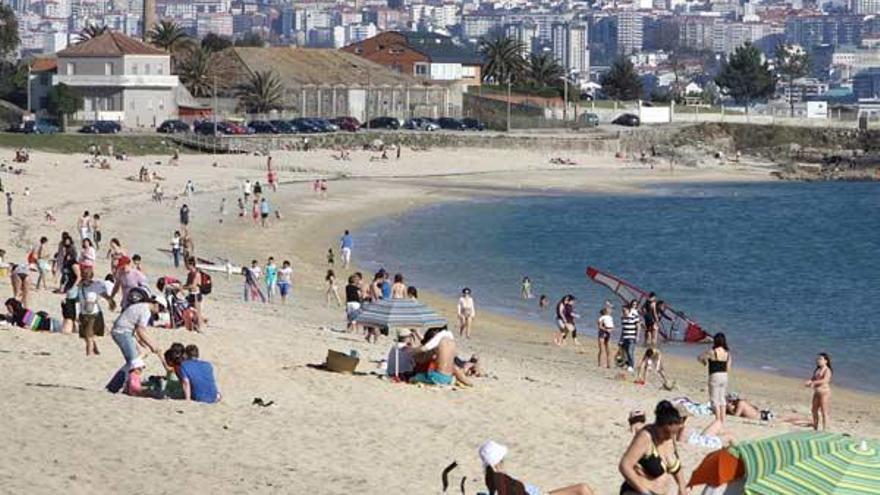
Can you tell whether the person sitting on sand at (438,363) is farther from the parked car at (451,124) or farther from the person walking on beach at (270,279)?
the parked car at (451,124)

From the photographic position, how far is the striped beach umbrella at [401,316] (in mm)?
20469

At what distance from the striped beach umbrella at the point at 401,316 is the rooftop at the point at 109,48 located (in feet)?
183

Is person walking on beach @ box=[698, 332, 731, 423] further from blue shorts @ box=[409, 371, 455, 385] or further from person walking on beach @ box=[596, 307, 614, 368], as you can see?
person walking on beach @ box=[596, 307, 614, 368]

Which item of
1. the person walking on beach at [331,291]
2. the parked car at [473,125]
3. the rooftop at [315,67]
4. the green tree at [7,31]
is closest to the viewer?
the person walking on beach at [331,291]

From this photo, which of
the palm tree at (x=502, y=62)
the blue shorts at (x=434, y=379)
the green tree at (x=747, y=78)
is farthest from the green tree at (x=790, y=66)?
the blue shorts at (x=434, y=379)

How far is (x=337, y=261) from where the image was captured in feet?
130

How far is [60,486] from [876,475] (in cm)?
554

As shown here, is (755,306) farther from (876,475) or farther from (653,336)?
(876,475)

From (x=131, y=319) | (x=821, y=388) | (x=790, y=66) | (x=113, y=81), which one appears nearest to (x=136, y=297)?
(x=131, y=319)

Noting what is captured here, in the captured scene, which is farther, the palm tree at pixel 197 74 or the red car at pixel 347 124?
the palm tree at pixel 197 74

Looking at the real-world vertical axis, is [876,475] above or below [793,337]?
above

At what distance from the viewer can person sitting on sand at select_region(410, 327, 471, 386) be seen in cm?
1866

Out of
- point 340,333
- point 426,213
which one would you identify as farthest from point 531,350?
point 426,213

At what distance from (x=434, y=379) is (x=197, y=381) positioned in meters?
3.00
